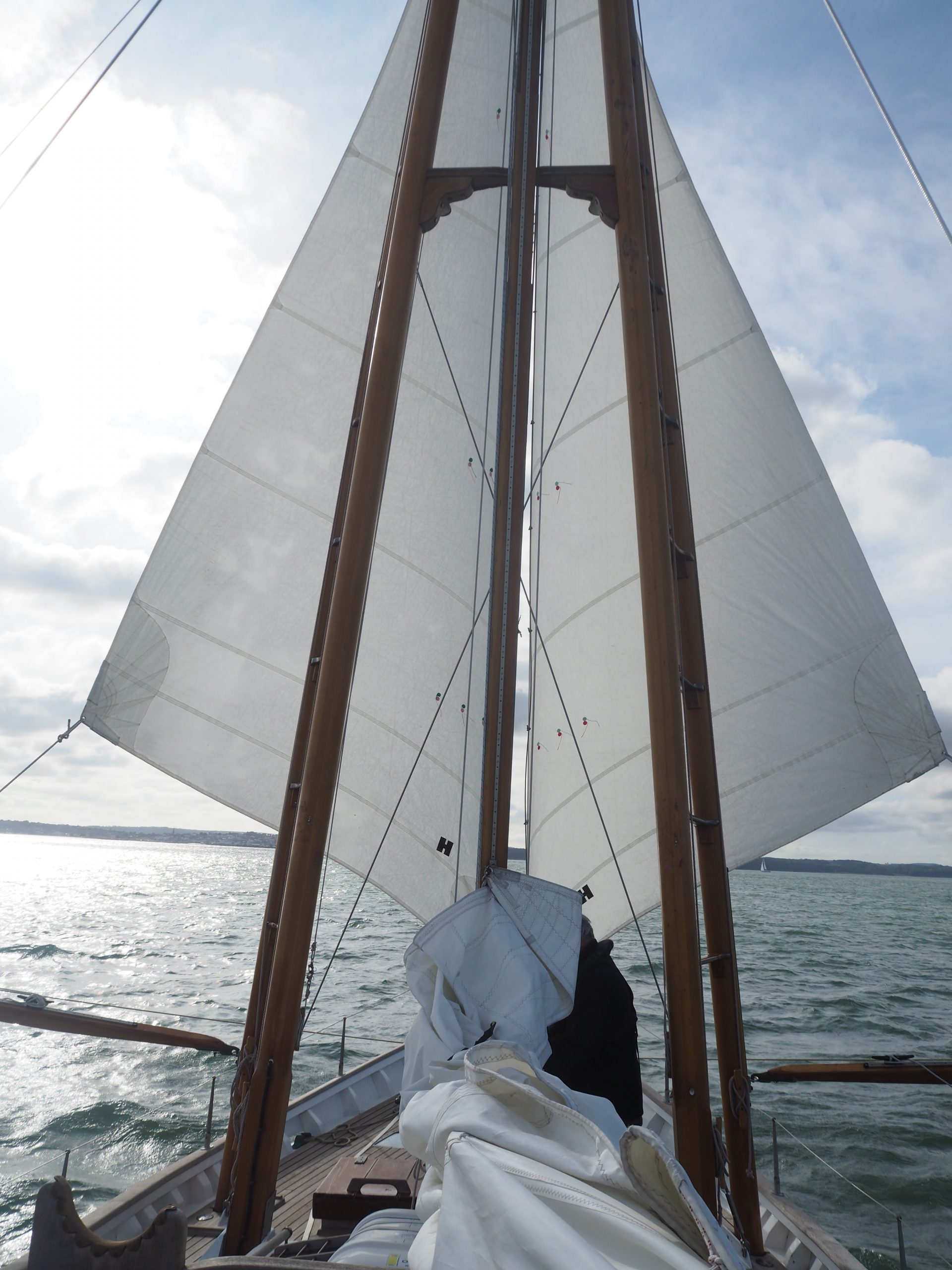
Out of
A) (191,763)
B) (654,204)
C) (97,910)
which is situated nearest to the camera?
(654,204)

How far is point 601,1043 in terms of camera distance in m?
3.35

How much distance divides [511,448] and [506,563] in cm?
79

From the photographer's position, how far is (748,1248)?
388 centimetres

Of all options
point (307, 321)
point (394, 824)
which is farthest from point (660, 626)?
point (307, 321)

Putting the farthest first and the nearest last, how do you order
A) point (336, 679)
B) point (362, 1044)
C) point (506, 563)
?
point (362, 1044) < point (506, 563) < point (336, 679)

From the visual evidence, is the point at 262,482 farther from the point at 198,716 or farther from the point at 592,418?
the point at 592,418

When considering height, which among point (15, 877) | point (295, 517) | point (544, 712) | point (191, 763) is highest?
point (295, 517)

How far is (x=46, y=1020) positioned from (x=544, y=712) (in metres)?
3.92

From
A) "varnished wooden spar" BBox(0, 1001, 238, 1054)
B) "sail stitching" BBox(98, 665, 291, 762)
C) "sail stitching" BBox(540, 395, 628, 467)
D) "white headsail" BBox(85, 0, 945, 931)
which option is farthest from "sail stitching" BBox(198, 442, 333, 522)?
"varnished wooden spar" BBox(0, 1001, 238, 1054)

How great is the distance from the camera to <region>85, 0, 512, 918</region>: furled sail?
6102 mm

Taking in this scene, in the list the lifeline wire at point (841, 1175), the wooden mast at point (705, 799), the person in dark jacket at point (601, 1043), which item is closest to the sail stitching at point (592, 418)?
the wooden mast at point (705, 799)

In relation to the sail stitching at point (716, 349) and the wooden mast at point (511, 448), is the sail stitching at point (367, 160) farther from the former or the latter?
the sail stitching at point (716, 349)

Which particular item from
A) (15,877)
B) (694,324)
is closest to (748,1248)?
(694,324)

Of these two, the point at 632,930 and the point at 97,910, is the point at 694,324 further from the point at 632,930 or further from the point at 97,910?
the point at 97,910
